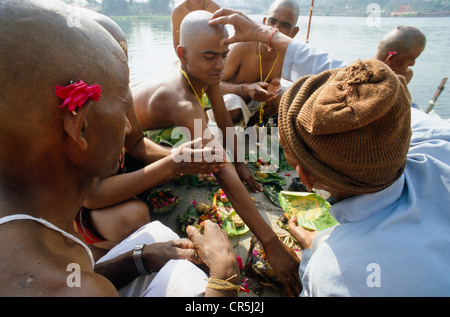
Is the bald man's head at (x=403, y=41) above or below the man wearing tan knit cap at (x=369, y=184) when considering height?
above

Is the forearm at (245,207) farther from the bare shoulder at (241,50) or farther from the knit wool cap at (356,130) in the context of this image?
the bare shoulder at (241,50)

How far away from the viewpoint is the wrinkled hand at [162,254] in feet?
5.43

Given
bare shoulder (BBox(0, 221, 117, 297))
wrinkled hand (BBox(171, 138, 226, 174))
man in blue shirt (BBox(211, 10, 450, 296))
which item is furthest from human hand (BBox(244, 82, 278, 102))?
bare shoulder (BBox(0, 221, 117, 297))

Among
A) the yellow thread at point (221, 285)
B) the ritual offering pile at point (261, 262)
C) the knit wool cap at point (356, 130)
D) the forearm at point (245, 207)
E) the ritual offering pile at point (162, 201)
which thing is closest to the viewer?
the knit wool cap at point (356, 130)

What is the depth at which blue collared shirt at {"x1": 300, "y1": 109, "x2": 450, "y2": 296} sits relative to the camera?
1.02 m

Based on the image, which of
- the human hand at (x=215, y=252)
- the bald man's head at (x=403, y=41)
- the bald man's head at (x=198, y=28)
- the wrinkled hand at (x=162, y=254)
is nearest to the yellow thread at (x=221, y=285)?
the human hand at (x=215, y=252)

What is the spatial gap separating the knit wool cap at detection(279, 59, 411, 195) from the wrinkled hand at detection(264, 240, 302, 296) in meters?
0.99

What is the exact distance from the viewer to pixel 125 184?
2.13 m

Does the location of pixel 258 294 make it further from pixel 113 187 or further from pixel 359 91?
pixel 359 91

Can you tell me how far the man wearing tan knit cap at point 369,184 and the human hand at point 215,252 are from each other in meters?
0.45

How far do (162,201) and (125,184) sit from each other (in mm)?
688

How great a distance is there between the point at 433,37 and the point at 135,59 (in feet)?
57.7
